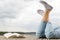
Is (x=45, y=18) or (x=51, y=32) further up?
(x=45, y=18)

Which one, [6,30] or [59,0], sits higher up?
[59,0]

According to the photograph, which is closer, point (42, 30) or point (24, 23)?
point (42, 30)

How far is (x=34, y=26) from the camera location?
1.96 meters

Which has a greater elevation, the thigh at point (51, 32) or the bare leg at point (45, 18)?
the bare leg at point (45, 18)

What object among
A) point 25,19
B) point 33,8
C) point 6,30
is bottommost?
point 6,30

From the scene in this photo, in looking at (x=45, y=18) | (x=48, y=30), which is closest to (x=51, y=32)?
(x=48, y=30)

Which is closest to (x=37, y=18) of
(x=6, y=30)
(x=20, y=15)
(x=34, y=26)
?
(x=34, y=26)

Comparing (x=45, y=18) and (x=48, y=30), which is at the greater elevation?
(x=45, y=18)

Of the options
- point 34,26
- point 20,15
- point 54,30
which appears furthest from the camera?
point 20,15

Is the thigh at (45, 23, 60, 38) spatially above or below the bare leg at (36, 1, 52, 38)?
below

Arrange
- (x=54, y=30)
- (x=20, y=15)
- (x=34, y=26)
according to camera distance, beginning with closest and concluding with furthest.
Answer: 1. (x=54, y=30)
2. (x=34, y=26)
3. (x=20, y=15)

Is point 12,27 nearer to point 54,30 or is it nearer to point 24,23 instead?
point 24,23

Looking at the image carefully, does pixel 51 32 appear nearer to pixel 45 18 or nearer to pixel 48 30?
pixel 48 30

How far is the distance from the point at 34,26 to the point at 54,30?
432 millimetres
